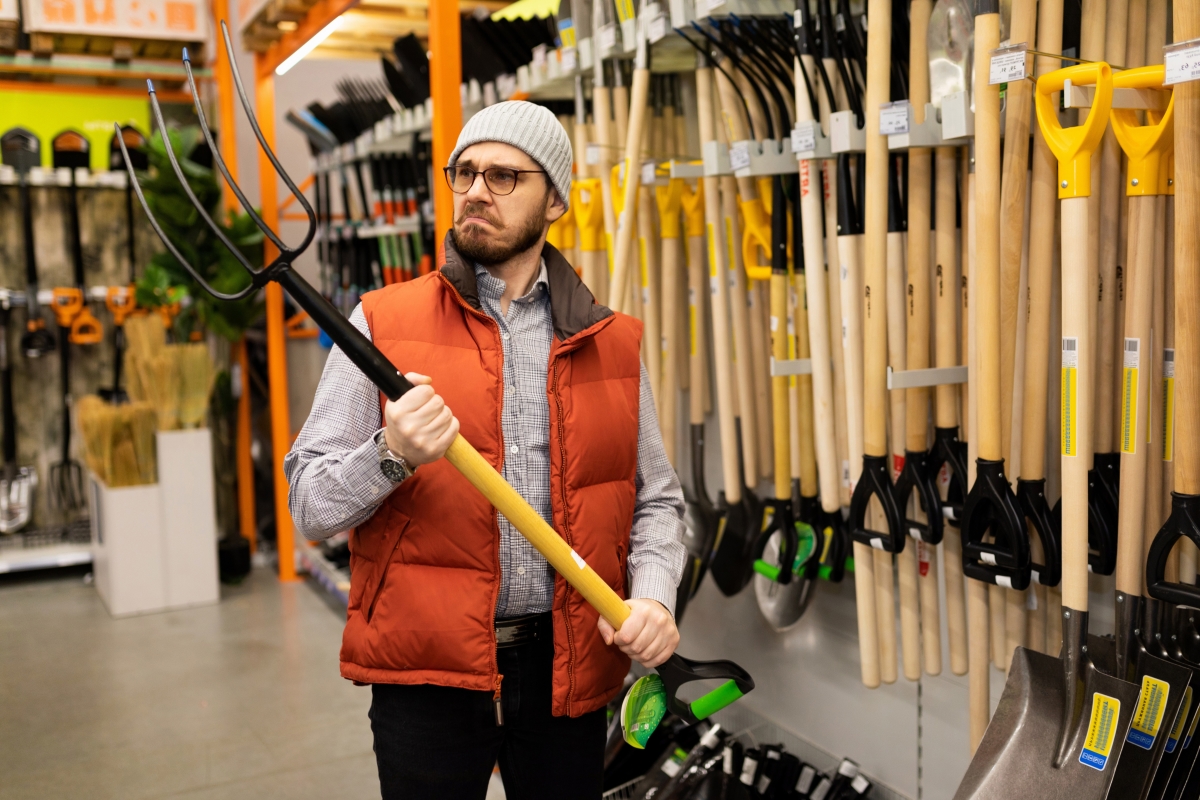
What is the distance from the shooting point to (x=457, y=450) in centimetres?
159

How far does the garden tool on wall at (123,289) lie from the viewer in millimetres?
6191

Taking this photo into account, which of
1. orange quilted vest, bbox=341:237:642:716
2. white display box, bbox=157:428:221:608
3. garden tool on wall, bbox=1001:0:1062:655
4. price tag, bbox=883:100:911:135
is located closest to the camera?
orange quilted vest, bbox=341:237:642:716

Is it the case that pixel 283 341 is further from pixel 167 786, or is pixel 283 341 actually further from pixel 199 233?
pixel 167 786

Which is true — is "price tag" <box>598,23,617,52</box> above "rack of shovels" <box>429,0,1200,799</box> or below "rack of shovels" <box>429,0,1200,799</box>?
above

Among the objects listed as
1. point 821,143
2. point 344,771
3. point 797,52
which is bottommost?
point 344,771

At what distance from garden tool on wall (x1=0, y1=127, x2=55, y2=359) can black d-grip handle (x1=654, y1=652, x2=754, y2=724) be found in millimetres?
5412

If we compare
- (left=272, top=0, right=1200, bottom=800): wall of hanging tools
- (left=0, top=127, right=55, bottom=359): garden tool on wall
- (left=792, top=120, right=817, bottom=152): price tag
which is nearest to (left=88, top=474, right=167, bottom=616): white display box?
(left=0, top=127, right=55, bottom=359): garden tool on wall

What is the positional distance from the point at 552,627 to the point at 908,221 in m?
1.25

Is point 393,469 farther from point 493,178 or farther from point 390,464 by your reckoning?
point 493,178

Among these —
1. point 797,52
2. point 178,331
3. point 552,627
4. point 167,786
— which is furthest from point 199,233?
point 552,627

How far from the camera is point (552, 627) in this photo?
185 cm

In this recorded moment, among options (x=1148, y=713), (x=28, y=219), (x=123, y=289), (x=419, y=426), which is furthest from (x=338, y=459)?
(x=28, y=219)

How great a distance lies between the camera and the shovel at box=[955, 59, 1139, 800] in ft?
6.14

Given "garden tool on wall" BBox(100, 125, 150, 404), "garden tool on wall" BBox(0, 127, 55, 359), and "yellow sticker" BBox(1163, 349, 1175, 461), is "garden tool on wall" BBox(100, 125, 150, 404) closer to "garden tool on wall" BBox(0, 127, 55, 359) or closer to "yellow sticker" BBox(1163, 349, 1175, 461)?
"garden tool on wall" BBox(0, 127, 55, 359)
